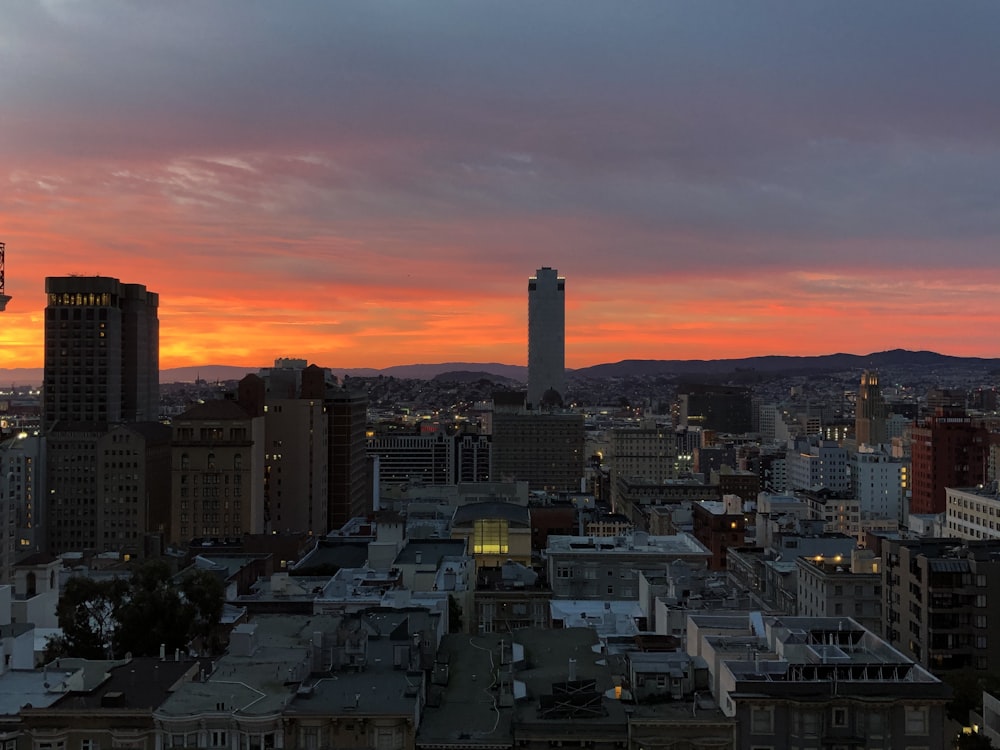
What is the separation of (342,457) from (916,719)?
140040mm

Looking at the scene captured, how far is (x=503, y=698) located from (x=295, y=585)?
4148cm

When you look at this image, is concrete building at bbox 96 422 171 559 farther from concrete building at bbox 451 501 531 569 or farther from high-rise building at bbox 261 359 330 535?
concrete building at bbox 451 501 531 569

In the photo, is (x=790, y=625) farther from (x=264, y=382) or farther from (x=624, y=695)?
(x=264, y=382)

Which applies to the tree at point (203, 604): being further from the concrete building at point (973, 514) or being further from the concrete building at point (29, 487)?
the concrete building at point (29, 487)

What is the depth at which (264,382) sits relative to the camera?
177 m

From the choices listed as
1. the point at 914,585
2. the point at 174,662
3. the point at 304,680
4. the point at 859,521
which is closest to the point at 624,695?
the point at 304,680

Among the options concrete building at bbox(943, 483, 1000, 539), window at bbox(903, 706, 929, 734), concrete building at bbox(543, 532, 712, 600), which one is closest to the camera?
window at bbox(903, 706, 929, 734)

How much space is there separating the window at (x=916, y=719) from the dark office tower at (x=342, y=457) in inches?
5384

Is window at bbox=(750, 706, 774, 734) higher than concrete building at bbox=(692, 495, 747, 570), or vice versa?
window at bbox=(750, 706, 774, 734)

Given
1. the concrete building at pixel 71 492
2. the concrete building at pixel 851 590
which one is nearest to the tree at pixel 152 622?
the concrete building at pixel 851 590

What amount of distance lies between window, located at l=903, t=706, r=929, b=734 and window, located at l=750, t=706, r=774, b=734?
5.50m

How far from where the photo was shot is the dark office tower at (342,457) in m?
180

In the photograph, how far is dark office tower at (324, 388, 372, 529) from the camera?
17975cm

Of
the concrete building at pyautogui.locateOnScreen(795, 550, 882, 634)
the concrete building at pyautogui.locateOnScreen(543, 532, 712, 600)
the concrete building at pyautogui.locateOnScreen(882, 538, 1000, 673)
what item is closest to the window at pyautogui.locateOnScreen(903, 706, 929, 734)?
the concrete building at pyautogui.locateOnScreen(882, 538, 1000, 673)
